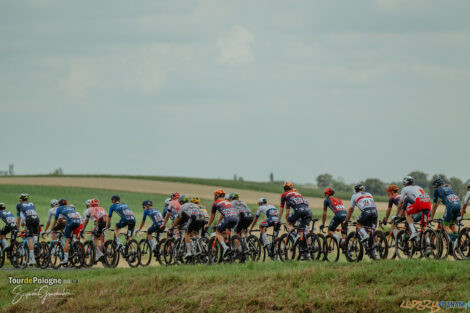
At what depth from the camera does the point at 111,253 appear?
26.7m

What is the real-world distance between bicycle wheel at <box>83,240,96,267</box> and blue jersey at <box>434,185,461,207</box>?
11.5 m

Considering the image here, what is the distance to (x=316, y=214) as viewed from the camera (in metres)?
49.7

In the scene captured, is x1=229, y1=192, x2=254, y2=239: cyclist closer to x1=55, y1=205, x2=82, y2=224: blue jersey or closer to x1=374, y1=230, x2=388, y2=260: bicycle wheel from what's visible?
x1=374, y1=230, x2=388, y2=260: bicycle wheel

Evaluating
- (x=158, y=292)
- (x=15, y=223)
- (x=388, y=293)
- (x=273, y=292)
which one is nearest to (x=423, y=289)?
(x=388, y=293)

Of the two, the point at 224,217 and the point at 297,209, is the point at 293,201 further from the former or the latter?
the point at 224,217

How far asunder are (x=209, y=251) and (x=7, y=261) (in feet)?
36.2

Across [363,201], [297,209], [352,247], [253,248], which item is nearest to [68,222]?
[253,248]

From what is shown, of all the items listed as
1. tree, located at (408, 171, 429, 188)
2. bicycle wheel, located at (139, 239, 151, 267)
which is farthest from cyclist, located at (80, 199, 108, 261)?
tree, located at (408, 171, 429, 188)

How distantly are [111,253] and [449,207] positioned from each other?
11.4m

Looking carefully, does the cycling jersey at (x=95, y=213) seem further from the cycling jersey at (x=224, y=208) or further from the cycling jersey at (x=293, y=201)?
the cycling jersey at (x=293, y=201)

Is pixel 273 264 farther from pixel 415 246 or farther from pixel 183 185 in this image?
pixel 183 185

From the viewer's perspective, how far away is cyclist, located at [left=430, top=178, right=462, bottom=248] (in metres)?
21.6

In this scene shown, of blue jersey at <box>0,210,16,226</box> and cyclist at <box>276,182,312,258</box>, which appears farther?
blue jersey at <box>0,210,16,226</box>

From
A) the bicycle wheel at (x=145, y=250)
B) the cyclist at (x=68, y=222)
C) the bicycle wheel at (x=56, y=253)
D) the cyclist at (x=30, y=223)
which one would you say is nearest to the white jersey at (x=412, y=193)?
the bicycle wheel at (x=145, y=250)
